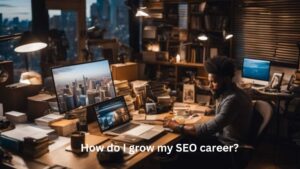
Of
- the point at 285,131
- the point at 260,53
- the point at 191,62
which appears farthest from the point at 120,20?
the point at 285,131

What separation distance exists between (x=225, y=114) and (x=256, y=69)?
2622 mm

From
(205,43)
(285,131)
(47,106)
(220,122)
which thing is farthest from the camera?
(205,43)

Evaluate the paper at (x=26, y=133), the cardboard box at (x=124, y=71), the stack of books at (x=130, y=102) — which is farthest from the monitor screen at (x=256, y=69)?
the paper at (x=26, y=133)

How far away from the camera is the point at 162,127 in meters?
2.71

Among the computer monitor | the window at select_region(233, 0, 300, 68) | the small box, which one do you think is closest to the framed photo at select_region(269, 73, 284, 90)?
the computer monitor

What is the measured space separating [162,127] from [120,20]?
381cm

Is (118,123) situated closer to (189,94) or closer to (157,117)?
(157,117)

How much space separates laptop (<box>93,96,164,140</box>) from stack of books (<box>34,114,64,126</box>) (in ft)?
1.04

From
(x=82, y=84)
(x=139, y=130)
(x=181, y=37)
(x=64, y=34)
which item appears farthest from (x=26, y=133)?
(x=181, y=37)

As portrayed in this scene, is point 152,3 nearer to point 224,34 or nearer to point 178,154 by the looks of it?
point 224,34

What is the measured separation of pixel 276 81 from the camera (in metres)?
4.77

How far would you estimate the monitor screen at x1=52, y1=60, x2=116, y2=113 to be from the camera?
2551 millimetres

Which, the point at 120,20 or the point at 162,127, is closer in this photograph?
→ the point at 162,127

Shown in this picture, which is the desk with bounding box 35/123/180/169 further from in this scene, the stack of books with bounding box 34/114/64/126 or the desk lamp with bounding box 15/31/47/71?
the desk lamp with bounding box 15/31/47/71
